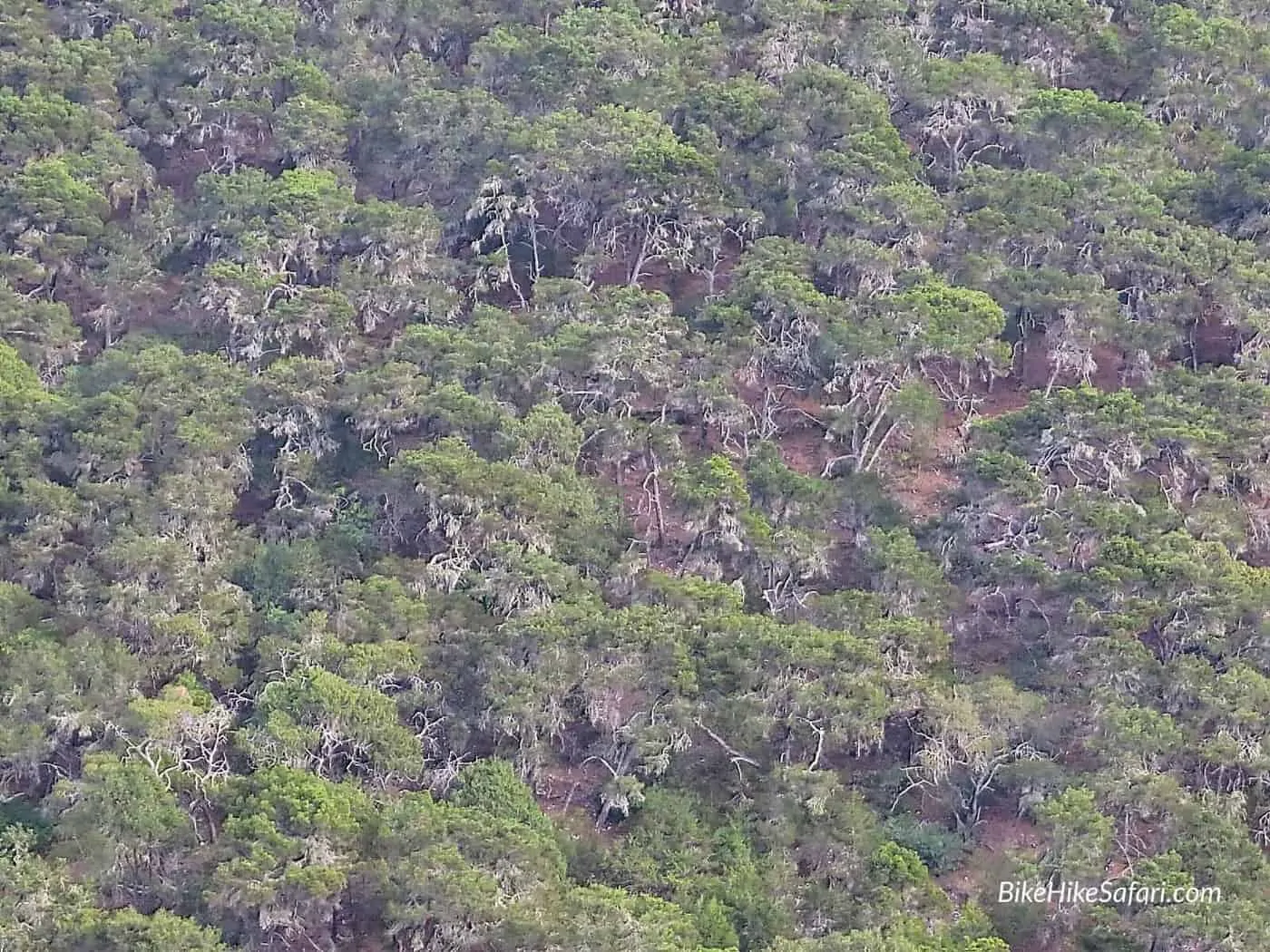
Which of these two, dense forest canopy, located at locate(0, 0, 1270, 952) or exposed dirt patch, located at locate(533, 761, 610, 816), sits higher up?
dense forest canopy, located at locate(0, 0, 1270, 952)

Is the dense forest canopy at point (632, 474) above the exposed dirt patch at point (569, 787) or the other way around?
above

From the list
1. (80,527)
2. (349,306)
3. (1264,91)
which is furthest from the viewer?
(1264,91)

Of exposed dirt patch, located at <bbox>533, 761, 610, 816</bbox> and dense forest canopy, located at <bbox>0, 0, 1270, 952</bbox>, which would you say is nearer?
dense forest canopy, located at <bbox>0, 0, 1270, 952</bbox>

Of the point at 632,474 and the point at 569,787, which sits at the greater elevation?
the point at 632,474

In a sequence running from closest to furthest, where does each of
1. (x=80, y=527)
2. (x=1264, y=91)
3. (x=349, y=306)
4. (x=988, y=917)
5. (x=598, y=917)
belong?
(x=598, y=917) < (x=988, y=917) < (x=80, y=527) < (x=349, y=306) < (x=1264, y=91)

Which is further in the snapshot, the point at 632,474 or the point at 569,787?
the point at 632,474

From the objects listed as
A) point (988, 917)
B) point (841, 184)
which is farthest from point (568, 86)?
point (988, 917)

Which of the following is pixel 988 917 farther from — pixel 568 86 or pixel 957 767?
pixel 568 86

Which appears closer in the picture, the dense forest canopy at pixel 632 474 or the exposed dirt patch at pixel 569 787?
the dense forest canopy at pixel 632 474
